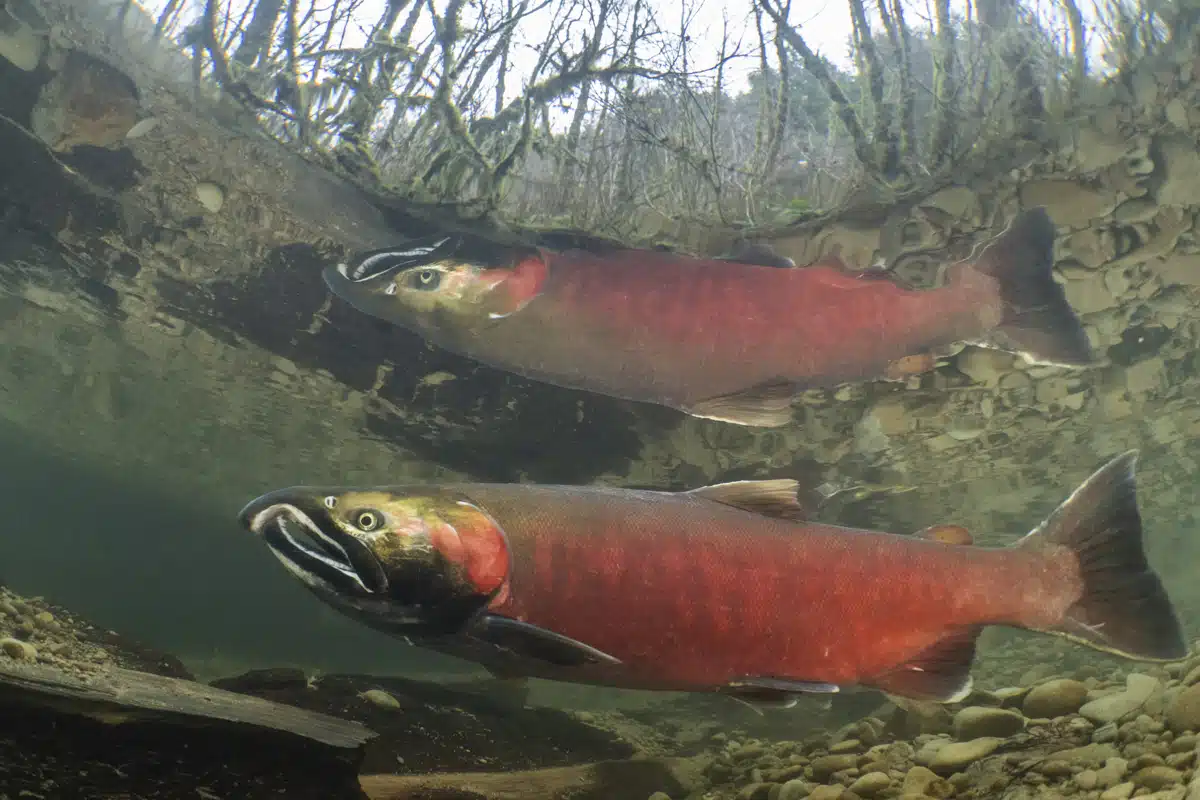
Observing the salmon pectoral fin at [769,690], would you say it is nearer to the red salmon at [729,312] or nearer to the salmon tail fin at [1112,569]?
the salmon tail fin at [1112,569]

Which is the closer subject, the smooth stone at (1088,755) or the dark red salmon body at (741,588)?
the smooth stone at (1088,755)

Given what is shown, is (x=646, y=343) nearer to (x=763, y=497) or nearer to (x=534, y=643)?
(x=763, y=497)

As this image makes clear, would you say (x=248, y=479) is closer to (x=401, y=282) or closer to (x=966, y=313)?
(x=401, y=282)

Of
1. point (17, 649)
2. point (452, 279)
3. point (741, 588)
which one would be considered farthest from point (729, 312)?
point (17, 649)

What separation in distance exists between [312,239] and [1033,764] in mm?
6875

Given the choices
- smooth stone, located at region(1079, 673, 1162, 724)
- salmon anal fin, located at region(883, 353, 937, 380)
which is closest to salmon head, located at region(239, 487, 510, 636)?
smooth stone, located at region(1079, 673, 1162, 724)

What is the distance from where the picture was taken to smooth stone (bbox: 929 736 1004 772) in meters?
2.88

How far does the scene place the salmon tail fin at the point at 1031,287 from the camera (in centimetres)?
425

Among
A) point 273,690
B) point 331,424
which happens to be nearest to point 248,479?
point 331,424

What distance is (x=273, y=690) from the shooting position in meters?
4.20

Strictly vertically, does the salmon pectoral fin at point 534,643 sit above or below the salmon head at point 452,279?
below

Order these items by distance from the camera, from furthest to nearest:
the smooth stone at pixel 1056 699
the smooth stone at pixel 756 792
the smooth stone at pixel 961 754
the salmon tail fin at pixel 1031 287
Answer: the salmon tail fin at pixel 1031 287, the smooth stone at pixel 1056 699, the smooth stone at pixel 756 792, the smooth stone at pixel 961 754

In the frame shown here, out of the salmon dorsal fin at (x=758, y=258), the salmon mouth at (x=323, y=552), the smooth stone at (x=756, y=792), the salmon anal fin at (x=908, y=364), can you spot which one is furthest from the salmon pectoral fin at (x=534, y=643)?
the salmon anal fin at (x=908, y=364)

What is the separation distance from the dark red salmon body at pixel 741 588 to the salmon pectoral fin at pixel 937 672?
1.2 inches
